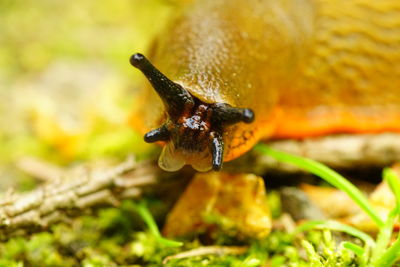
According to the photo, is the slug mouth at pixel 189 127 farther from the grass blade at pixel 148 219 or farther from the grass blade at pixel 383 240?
the grass blade at pixel 383 240

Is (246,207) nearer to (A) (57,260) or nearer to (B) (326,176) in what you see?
(B) (326,176)

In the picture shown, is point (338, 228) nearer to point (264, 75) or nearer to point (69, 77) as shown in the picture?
point (264, 75)

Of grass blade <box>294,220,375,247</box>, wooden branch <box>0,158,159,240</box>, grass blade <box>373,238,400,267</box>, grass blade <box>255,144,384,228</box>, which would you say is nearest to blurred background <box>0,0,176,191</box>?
wooden branch <box>0,158,159,240</box>

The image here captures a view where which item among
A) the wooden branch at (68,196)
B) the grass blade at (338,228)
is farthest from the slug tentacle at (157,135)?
the grass blade at (338,228)

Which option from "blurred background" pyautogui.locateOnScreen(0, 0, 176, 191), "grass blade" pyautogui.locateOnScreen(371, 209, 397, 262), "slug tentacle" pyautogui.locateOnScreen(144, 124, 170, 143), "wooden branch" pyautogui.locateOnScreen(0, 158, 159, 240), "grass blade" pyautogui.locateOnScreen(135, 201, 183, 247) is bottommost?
"grass blade" pyautogui.locateOnScreen(371, 209, 397, 262)

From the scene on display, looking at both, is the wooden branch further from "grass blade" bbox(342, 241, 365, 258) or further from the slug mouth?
"grass blade" bbox(342, 241, 365, 258)

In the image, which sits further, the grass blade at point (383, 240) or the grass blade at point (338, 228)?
the grass blade at point (338, 228)

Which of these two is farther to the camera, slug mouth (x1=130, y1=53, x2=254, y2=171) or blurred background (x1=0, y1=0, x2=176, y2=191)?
blurred background (x1=0, y1=0, x2=176, y2=191)

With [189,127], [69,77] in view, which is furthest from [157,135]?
[69,77]
